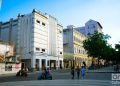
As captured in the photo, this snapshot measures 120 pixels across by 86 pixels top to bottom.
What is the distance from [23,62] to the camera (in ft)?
189

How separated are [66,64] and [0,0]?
7129 cm

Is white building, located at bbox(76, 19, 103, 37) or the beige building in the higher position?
white building, located at bbox(76, 19, 103, 37)

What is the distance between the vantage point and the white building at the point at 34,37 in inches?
2317

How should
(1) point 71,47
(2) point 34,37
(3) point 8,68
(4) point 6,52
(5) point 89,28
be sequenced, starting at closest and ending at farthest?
(3) point 8,68, (4) point 6,52, (2) point 34,37, (1) point 71,47, (5) point 89,28

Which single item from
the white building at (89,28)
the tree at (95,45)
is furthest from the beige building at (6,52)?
the white building at (89,28)

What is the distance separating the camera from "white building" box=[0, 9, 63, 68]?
193 feet

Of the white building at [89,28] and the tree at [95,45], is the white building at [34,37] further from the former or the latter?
→ the white building at [89,28]

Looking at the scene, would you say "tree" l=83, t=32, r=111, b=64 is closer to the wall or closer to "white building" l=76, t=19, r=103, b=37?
the wall

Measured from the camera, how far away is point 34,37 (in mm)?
58500

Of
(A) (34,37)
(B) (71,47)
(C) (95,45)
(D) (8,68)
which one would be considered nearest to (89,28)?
(B) (71,47)

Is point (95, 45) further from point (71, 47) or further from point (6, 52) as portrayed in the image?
point (6, 52)

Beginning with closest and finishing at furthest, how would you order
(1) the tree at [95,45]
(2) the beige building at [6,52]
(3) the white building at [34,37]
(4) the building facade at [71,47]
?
1. (2) the beige building at [6,52]
2. (3) the white building at [34,37]
3. (1) the tree at [95,45]
4. (4) the building facade at [71,47]

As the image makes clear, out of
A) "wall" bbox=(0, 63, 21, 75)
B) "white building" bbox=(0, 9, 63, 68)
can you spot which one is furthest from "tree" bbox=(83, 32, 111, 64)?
"wall" bbox=(0, 63, 21, 75)

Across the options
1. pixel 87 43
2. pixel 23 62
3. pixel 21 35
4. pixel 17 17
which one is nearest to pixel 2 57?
pixel 23 62
